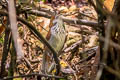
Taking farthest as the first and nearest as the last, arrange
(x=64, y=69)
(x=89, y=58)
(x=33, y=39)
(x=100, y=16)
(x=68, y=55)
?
(x=33, y=39) < (x=68, y=55) < (x=89, y=58) < (x=64, y=69) < (x=100, y=16)

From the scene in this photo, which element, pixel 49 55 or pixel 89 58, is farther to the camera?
pixel 89 58

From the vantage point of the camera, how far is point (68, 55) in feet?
14.6

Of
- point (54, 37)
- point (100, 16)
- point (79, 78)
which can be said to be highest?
point (100, 16)

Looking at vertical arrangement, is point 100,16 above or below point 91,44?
above

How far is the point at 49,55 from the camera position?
11.0 feet

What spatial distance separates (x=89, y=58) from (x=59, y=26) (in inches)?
34.2

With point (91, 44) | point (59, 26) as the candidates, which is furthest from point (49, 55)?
point (91, 44)

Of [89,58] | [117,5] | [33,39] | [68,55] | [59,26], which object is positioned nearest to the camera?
[117,5]

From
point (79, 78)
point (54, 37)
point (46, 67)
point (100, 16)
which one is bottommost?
point (79, 78)

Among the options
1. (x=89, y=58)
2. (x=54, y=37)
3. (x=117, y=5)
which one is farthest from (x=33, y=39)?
(x=117, y=5)

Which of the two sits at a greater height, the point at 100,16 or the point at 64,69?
the point at 100,16

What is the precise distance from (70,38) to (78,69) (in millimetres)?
1482

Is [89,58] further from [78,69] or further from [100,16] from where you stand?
[100,16]

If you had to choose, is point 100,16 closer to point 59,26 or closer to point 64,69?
point 59,26
